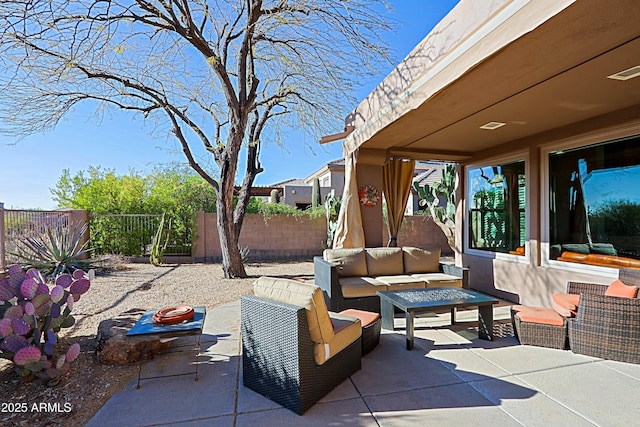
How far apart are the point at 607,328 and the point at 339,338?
274cm

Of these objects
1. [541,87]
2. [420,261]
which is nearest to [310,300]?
[541,87]

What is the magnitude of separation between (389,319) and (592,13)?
11.4 feet

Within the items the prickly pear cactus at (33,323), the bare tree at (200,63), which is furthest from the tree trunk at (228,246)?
the prickly pear cactus at (33,323)

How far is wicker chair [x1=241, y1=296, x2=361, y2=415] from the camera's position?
2340 mm

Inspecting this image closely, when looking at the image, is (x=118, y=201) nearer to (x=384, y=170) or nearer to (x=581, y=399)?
(x=384, y=170)

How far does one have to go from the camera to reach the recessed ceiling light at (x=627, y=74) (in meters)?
2.95

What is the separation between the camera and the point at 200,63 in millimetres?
7426

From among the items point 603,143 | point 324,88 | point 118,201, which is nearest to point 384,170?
point 324,88

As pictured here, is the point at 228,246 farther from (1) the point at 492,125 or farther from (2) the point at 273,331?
(1) the point at 492,125

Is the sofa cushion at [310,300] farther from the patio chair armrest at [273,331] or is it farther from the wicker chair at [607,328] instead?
the wicker chair at [607,328]

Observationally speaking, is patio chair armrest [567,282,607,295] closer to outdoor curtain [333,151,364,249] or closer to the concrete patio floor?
the concrete patio floor

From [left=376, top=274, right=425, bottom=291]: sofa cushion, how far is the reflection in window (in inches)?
84.9

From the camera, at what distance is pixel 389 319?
4090mm

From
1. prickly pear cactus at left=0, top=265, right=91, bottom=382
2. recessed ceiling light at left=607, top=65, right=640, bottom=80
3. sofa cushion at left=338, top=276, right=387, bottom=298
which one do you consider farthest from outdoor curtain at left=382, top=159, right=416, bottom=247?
prickly pear cactus at left=0, top=265, right=91, bottom=382
